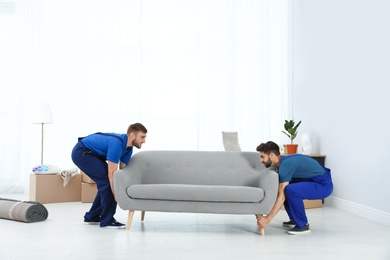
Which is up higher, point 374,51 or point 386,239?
point 374,51

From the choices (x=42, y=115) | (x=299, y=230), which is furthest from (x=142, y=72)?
(x=299, y=230)

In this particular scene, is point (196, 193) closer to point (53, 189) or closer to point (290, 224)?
point (290, 224)

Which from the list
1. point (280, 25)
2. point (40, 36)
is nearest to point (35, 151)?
point (40, 36)

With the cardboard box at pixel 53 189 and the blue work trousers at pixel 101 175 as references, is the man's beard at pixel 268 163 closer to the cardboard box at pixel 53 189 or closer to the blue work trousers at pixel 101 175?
the blue work trousers at pixel 101 175

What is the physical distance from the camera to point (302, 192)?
4719 millimetres

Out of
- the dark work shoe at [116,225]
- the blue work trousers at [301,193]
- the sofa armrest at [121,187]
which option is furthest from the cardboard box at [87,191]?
the blue work trousers at [301,193]

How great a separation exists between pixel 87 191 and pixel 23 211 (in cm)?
167

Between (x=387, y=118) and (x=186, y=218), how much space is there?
2.17 m

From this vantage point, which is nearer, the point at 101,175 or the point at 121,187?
the point at 121,187

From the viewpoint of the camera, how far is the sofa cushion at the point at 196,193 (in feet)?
14.9

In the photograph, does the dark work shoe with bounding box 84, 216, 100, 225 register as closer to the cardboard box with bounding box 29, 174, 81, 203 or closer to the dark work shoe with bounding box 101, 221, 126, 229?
the dark work shoe with bounding box 101, 221, 126, 229

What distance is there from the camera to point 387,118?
17.5 ft

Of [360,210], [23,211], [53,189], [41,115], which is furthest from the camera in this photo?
[41,115]

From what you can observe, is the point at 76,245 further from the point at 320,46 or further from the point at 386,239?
the point at 320,46
